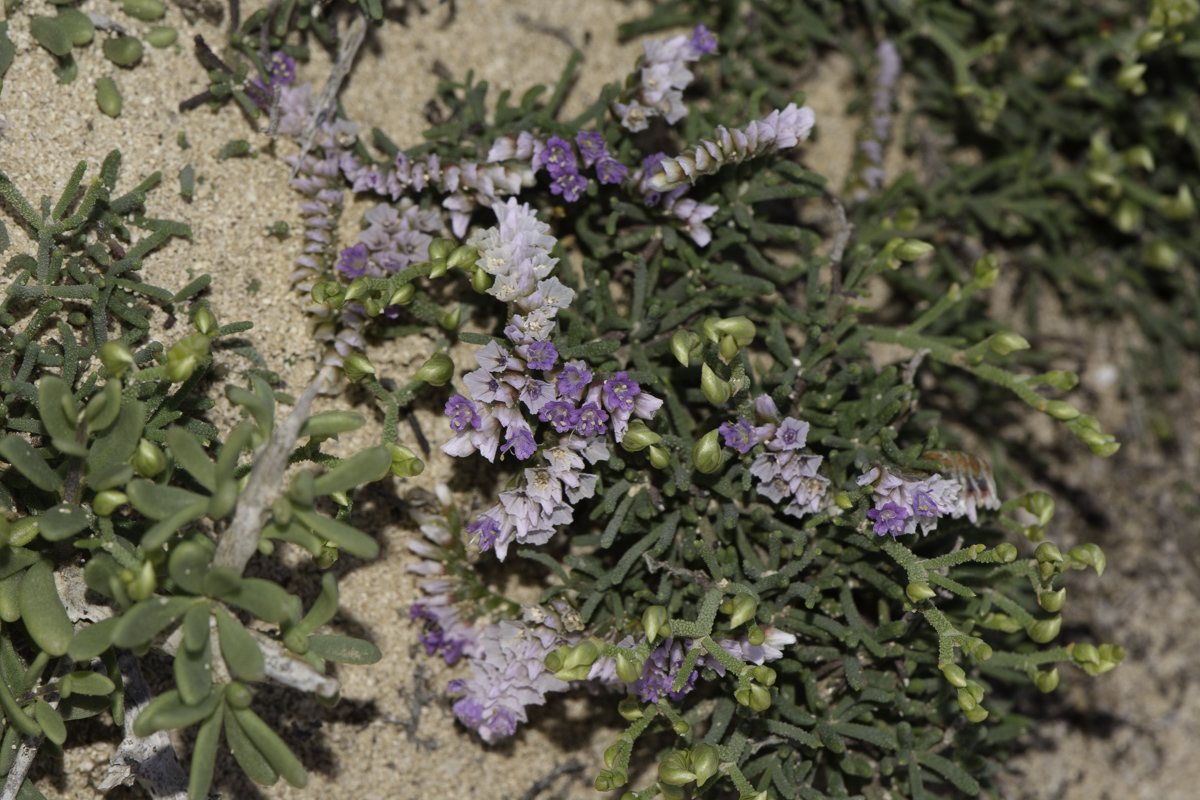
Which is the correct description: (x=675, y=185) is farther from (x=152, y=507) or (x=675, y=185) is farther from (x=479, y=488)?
(x=152, y=507)

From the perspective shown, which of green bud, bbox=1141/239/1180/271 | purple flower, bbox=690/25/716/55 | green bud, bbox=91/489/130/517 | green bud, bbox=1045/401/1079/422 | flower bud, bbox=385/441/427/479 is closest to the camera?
green bud, bbox=91/489/130/517

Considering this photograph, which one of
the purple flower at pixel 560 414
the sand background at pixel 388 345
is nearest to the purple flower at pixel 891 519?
the purple flower at pixel 560 414

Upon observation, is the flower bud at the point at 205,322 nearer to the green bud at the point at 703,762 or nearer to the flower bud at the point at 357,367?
the flower bud at the point at 357,367

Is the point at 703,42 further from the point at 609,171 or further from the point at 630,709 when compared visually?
the point at 630,709

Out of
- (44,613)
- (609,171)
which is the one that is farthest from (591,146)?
(44,613)

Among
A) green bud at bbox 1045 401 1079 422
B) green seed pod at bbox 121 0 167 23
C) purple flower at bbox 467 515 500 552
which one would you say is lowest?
green bud at bbox 1045 401 1079 422

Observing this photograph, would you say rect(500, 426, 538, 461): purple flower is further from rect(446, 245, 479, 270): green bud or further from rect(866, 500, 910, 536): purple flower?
rect(866, 500, 910, 536): purple flower

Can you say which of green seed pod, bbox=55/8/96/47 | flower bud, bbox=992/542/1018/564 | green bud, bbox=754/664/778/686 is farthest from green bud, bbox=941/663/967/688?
green seed pod, bbox=55/8/96/47
